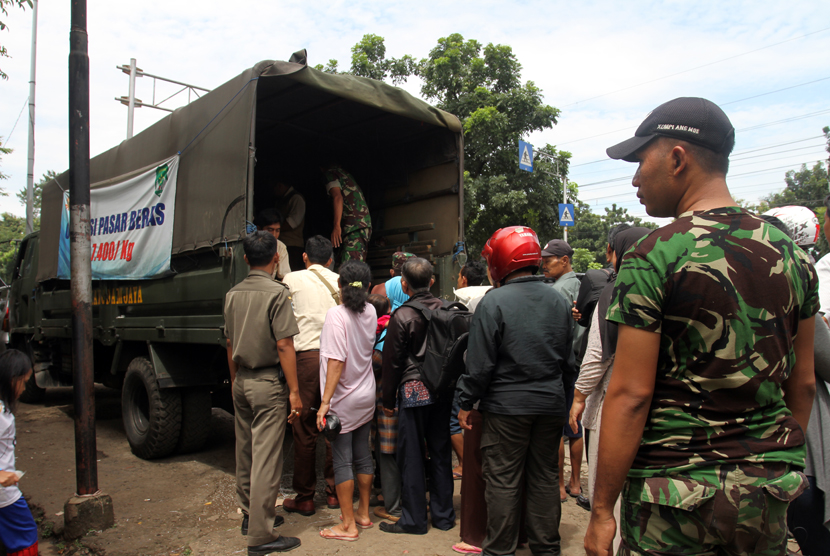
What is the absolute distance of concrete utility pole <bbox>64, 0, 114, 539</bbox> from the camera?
3324 millimetres

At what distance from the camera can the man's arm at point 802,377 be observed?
1379mm

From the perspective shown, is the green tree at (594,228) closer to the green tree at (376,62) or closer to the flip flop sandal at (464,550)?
the green tree at (376,62)

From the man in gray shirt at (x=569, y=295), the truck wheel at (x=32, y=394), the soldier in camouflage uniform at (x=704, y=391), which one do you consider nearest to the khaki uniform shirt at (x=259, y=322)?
the man in gray shirt at (x=569, y=295)

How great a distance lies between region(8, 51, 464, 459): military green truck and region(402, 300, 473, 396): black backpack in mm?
1325

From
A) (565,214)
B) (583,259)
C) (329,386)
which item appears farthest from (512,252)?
(583,259)

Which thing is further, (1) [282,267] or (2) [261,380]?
(1) [282,267]

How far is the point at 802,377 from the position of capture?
1402mm

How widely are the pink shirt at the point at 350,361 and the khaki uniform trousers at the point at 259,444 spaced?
1.02 ft

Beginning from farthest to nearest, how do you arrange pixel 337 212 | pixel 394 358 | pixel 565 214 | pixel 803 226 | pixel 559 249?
1. pixel 565 214
2. pixel 337 212
3. pixel 559 249
4. pixel 394 358
5. pixel 803 226

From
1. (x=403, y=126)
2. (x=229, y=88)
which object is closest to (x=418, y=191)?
(x=403, y=126)

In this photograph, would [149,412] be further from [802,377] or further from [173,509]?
[802,377]

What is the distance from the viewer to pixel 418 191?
5.29 m

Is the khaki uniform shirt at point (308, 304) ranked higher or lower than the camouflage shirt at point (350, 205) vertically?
lower

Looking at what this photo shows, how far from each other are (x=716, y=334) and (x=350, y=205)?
4251 millimetres
